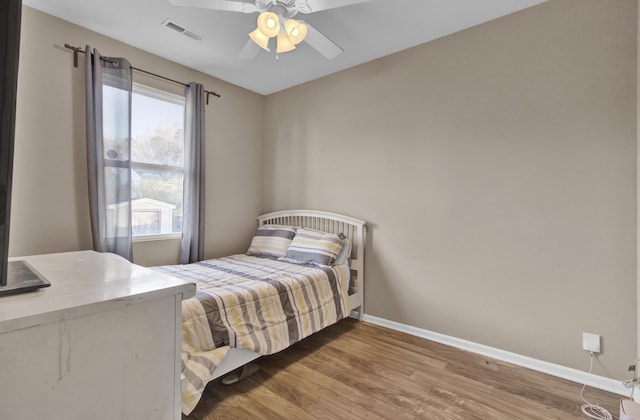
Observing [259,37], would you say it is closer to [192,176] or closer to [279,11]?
[279,11]

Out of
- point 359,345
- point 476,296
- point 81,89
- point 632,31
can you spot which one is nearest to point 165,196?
point 81,89

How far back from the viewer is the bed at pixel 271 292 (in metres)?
1.64

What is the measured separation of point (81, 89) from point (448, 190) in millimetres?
3109

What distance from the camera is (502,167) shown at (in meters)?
2.23

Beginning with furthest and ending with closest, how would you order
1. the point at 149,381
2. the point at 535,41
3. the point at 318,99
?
1. the point at 318,99
2. the point at 535,41
3. the point at 149,381

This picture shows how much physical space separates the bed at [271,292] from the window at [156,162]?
0.58 metres

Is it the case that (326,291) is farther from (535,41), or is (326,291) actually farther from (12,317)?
(535,41)

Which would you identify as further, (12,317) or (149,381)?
(149,381)

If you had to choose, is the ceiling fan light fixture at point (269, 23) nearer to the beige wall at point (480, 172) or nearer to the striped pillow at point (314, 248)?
the beige wall at point (480, 172)

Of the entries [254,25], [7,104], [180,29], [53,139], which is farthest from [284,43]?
[53,139]

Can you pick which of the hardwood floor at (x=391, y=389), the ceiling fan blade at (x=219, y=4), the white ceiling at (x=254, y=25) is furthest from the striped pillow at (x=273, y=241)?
the ceiling fan blade at (x=219, y=4)

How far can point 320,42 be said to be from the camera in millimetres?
2029

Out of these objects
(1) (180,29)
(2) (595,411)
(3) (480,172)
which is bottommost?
(2) (595,411)

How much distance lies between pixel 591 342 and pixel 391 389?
133cm
